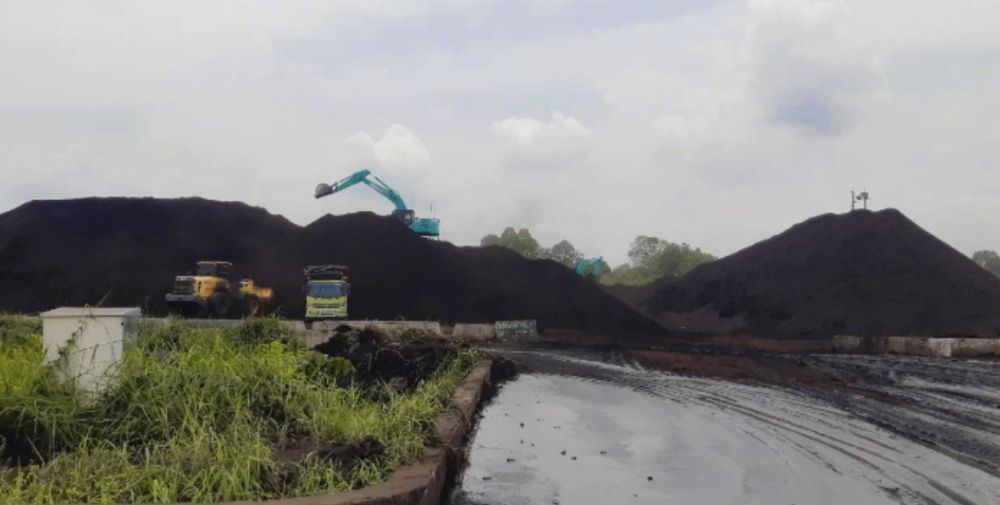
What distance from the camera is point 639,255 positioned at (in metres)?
122

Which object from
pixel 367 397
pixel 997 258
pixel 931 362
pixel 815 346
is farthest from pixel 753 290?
pixel 997 258

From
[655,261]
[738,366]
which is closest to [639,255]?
[655,261]

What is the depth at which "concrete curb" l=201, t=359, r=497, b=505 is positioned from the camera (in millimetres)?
4871

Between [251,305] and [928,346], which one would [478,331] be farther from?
[928,346]

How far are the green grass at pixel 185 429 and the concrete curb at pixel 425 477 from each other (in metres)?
0.14

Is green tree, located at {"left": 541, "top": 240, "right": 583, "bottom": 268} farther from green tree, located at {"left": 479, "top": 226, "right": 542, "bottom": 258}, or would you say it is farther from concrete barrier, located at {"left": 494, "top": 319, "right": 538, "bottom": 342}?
concrete barrier, located at {"left": 494, "top": 319, "right": 538, "bottom": 342}

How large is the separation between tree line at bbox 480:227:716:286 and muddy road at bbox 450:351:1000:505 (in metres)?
83.1

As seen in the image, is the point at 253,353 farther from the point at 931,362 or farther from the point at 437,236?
the point at 437,236

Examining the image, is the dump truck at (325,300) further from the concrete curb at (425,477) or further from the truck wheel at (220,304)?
the concrete curb at (425,477)

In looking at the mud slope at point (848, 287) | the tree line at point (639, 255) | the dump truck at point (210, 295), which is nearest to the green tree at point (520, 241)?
the tree line at point (639, 255)

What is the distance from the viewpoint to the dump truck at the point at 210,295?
35406 mm

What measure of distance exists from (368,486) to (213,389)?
8.08 feet

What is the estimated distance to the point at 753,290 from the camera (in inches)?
2073

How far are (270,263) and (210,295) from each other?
1144 cm
